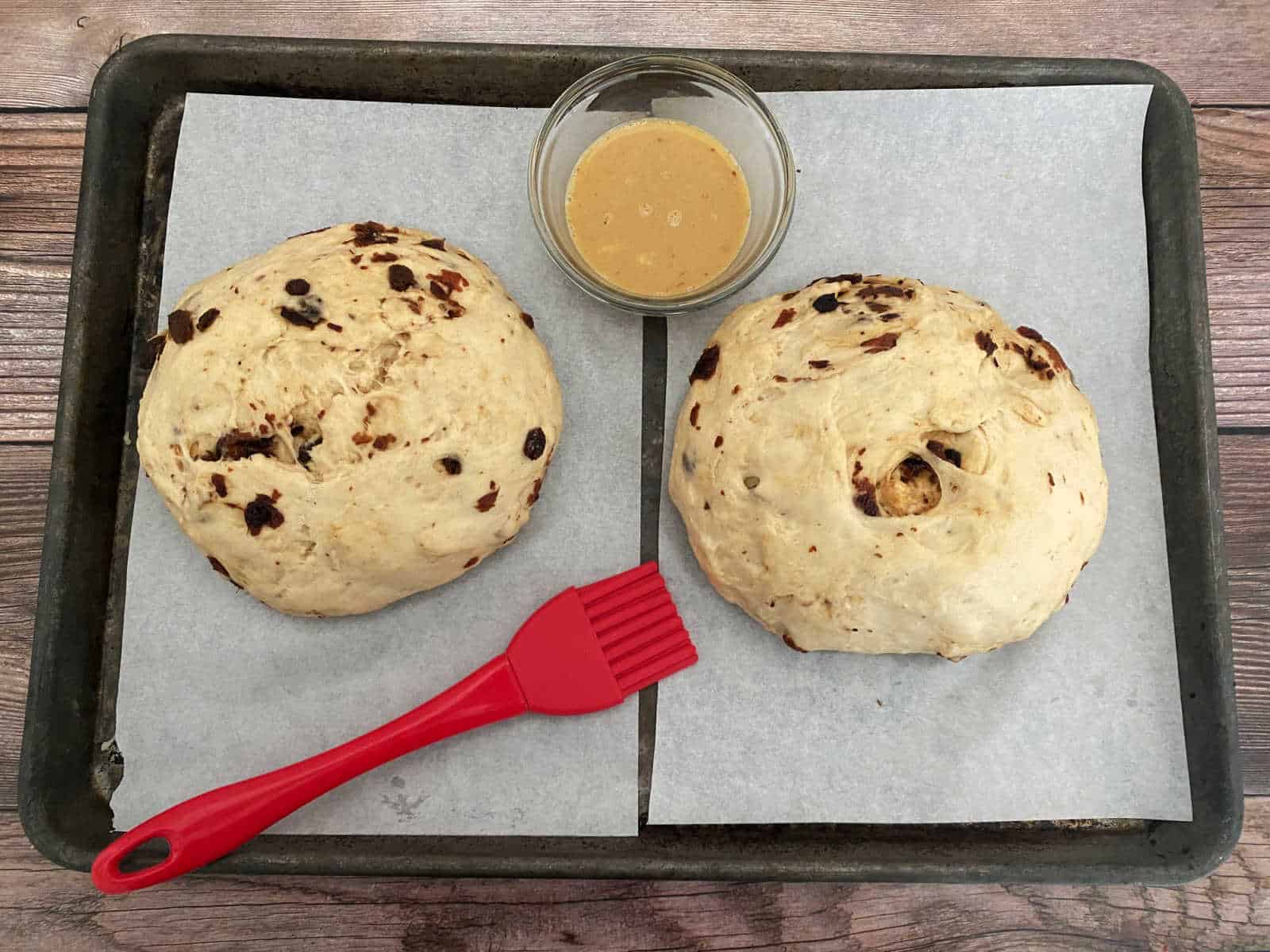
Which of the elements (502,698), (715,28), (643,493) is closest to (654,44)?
(715,28)

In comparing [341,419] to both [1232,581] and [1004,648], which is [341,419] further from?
[1232,581]

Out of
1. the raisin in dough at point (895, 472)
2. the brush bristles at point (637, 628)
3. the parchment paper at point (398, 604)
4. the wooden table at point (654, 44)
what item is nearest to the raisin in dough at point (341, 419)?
the parchment paper at point (398, 604)

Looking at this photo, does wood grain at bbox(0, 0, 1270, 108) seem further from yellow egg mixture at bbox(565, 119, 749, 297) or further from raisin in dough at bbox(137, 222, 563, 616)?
raisin in dough at bbox(137, 222, 563, 616)

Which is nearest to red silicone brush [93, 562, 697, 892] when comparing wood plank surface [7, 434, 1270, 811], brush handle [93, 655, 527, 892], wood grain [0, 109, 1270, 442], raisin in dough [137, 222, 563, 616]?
brush handle [93, 655, 527, 892]

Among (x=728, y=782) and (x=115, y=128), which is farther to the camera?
(x=115, y=128)

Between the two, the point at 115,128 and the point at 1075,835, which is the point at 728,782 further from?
the point at 115,128

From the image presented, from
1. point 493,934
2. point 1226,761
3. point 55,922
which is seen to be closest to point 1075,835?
point 1226,761
